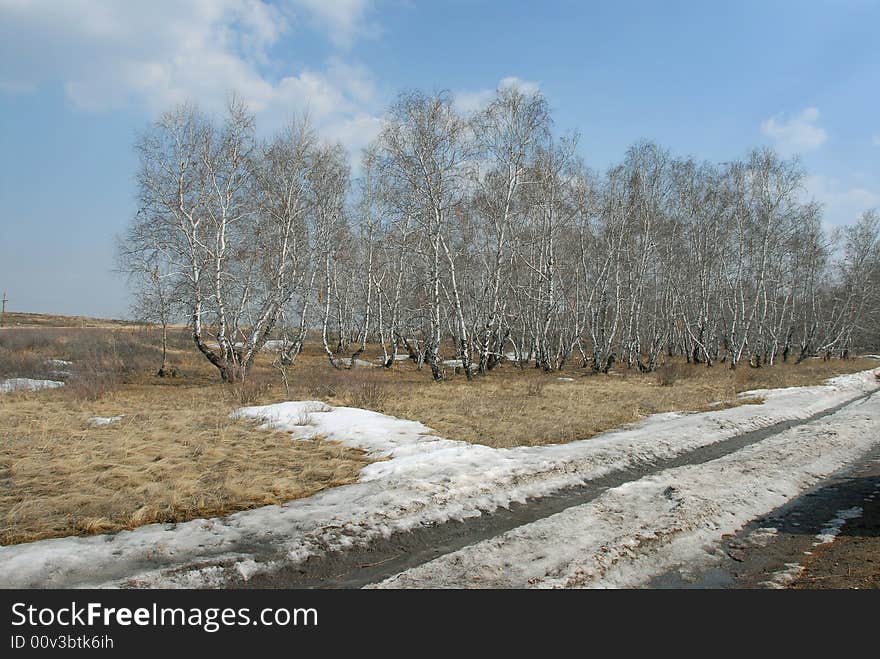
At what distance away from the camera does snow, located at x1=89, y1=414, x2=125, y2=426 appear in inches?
383

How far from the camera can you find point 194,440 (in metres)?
8.30

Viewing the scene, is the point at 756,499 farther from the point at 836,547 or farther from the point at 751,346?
the point at 751,346

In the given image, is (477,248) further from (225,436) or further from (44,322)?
(44,322)

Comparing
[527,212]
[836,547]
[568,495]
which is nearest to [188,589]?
[568,495]

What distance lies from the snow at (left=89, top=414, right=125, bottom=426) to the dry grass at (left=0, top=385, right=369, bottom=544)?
15 centimetres

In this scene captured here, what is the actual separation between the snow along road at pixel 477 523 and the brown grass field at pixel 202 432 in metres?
0.55

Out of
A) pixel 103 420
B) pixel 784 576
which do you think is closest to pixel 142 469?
pixel 103 420

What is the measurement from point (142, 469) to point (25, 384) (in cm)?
1290

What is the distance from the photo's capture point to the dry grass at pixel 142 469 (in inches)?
205

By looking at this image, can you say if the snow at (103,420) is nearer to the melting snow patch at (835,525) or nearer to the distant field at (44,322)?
the melting snow patch at (835,525)

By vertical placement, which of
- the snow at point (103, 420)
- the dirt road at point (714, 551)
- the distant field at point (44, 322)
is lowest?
the dirt road at point (714, 551)

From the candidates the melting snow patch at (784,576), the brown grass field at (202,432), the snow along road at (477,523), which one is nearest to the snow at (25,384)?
the brown grass field at (202,432)

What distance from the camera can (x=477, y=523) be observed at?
537cm
